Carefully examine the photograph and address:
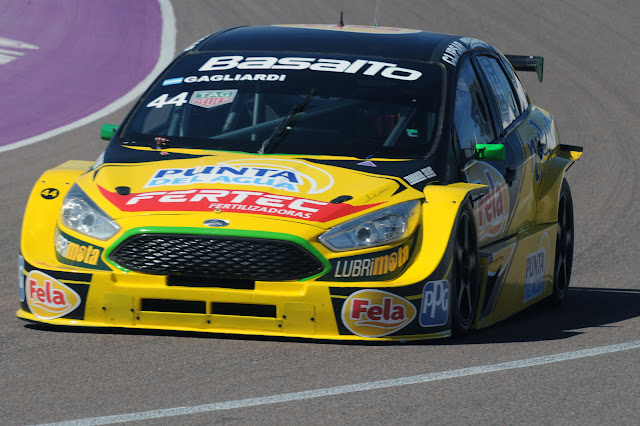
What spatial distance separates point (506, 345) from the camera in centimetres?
576

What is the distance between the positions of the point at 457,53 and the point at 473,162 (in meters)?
0.81

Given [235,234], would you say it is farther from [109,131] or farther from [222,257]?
[109,131]

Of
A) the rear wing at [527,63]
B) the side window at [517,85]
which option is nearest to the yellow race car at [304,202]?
the side window at [517,85]

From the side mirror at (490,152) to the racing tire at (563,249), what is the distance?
1.53 m

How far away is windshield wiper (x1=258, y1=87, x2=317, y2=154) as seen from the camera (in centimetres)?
638

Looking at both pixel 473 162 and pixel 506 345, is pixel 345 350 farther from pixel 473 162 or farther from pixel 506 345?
pixel 473 162

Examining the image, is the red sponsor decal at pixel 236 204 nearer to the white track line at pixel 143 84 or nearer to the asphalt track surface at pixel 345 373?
the asphalt track surface at pixel 345 373

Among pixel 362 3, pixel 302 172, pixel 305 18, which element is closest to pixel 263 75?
pixel 302 172

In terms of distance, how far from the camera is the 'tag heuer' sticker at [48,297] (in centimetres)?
563

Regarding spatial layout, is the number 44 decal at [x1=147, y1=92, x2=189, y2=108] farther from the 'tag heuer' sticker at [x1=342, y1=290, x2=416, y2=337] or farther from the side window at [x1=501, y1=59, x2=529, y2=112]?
the side window at [x1=501, y1=59, x2=529, y2=112]

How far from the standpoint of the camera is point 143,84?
1694 centimetres

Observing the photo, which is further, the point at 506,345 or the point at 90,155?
the point at 90,155

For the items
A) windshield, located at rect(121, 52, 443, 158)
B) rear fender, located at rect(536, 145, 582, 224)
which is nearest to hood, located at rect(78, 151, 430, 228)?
windshield, located at rect(121, 52, 443, 158)

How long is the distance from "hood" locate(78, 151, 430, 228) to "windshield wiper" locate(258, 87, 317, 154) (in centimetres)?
19
